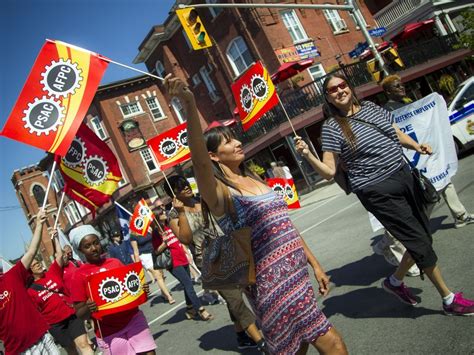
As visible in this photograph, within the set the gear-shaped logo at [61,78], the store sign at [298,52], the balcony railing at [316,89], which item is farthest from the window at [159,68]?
the gear-shaped logo at [61,78]

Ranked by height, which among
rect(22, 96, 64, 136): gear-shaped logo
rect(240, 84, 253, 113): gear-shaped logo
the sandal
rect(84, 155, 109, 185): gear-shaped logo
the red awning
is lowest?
the sandal

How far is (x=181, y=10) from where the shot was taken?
11273mm

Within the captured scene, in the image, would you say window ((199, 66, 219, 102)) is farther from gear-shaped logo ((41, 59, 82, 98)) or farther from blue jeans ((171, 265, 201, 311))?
gear-shaped logo ((41, 59, 82, 98))

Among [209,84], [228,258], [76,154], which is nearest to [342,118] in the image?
[228,258]

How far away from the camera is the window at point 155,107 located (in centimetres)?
3353

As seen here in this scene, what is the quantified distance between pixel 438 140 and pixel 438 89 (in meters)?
21.8

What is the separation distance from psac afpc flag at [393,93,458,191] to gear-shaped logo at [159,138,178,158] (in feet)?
23.3

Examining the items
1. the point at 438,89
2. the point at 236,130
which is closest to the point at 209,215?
the point at 236,130

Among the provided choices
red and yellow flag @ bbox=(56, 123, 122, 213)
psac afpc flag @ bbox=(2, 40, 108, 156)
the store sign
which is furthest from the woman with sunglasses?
the store sign

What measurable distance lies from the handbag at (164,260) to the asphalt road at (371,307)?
1.06 m

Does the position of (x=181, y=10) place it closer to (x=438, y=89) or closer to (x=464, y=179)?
(x=464, y=179)

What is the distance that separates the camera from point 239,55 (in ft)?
81.5

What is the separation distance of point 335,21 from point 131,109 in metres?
16.5

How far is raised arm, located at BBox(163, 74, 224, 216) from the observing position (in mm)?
2107
